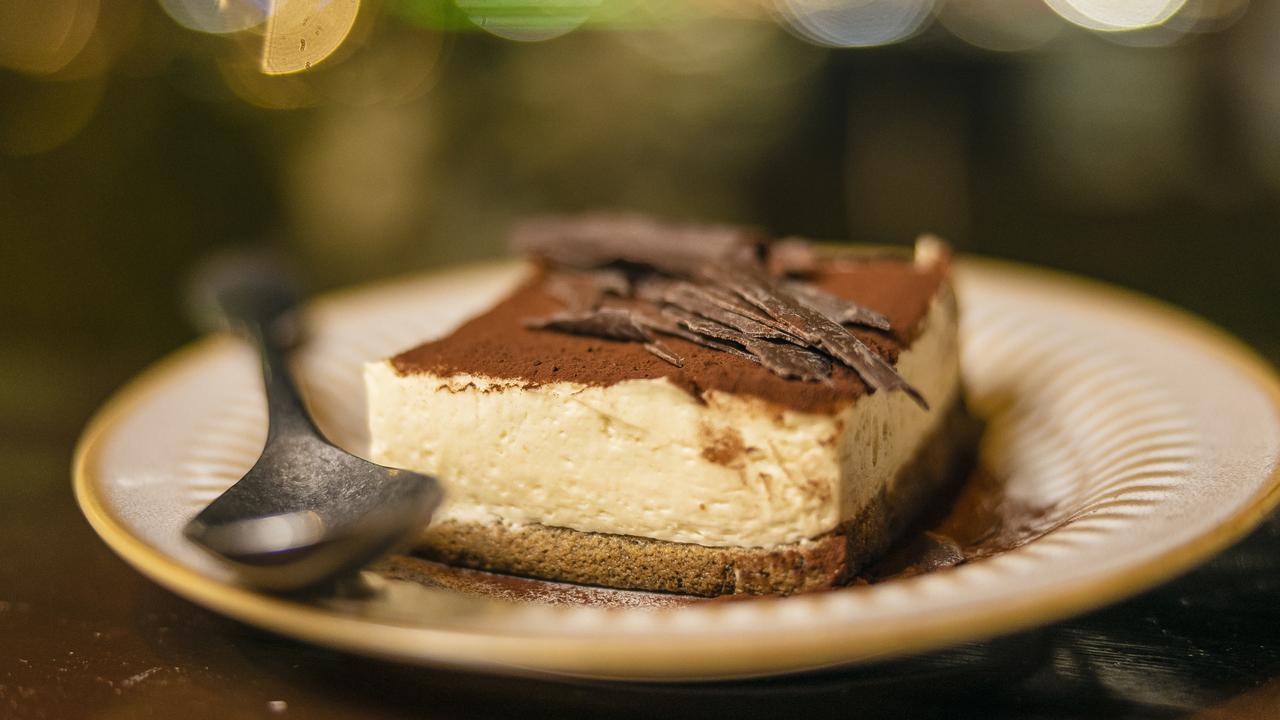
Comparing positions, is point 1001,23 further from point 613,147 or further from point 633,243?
point 633,243

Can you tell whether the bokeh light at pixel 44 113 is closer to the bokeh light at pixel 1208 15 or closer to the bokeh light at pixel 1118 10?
the bokeh light at pixel 1118 10

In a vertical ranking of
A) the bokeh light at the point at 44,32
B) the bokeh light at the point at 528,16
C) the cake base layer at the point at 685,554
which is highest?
the bokeh light at the point at 528,16

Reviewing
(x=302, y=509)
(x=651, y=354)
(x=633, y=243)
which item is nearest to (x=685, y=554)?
(x=651, y=354)

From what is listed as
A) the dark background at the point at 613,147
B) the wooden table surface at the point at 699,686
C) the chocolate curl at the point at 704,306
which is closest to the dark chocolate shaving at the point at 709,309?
the chocolate curl at the point at 704,306

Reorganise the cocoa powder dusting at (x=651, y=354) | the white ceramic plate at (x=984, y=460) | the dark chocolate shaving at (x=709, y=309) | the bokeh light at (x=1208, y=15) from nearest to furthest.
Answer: the white ceramic plate at (x=984, y=460) < the cocoa powder dusting at (x=651, y=354) < the dark chocolate shaving at (x=709, y=309) < the bokeh light at (x=1208, y=15)

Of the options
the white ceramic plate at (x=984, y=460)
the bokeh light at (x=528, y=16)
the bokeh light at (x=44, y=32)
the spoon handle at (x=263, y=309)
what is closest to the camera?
the white ceramic plate at (x=984, y=460)

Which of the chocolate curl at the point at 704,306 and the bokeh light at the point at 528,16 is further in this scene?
the bokeh light at the point at 528,16

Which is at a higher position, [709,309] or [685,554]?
[709,309]
